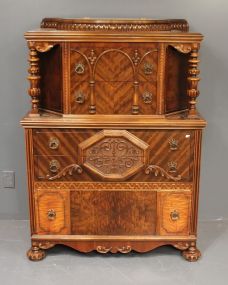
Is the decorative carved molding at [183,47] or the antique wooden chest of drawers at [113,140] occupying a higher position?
the decorative carved molding at [183,47]

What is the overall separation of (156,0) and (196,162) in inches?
41.7

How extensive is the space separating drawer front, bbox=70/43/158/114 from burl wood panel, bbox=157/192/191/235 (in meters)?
0.50

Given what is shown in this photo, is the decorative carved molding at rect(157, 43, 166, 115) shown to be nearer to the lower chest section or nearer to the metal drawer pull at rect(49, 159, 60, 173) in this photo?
the lower chest section

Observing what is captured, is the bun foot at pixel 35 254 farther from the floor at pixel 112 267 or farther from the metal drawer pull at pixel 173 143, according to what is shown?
the metal drawer pull at pixel 173 143

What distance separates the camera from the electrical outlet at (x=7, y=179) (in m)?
3.11

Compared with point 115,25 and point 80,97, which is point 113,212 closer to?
point 80,97

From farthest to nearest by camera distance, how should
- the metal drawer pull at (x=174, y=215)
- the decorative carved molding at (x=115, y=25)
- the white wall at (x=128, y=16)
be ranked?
the white wall at (x=128, y=16) < the decorative carved molding at (x=115, y=25) < the metal drawer pull at (x=174, y=215)

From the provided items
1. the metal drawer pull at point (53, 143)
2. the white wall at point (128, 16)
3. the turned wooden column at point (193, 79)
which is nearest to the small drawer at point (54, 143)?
the metal drawer pull at point (53, 143)

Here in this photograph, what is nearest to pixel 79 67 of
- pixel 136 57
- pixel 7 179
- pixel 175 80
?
pixel 136 57

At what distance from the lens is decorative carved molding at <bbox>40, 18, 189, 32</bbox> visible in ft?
8.98

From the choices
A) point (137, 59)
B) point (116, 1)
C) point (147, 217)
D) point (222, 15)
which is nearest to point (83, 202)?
point (147, 217)

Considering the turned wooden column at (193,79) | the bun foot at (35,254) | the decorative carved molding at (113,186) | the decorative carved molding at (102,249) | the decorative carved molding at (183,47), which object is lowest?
the bun foot at (35,254)

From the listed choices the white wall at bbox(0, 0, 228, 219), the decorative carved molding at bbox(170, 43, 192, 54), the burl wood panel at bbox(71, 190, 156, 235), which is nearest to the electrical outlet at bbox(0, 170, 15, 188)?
the white wall at bbox(0, 0, 228, 219)

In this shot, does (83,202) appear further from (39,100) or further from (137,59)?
(137,59)
